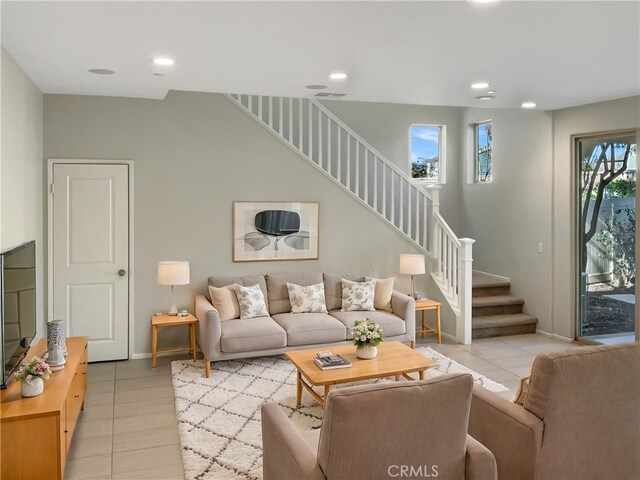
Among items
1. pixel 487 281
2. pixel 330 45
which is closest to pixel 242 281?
pixel 330 45

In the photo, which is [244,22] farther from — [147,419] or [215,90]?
[147,419]

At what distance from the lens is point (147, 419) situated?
13.4 ft

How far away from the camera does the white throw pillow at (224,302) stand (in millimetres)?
5445

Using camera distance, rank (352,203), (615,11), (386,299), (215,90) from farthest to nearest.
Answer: (352,203), (386,299), (215,90), (615,11)

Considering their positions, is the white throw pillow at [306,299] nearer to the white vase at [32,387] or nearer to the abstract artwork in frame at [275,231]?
the abstract artwork in frame at [275,231]

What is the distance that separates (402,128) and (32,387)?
613 centimetres

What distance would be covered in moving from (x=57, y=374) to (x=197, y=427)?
1.02m

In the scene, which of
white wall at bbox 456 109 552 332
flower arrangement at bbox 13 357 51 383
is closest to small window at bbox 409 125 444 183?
white wall at bbox 456 109 552 332

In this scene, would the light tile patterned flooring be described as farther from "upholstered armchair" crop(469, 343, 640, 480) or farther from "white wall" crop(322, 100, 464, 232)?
"white wall" crop(322, 100, 464, 232)

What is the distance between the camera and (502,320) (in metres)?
6.58

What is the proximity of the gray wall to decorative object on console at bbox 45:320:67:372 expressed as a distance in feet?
6.27

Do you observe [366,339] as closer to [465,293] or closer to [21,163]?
[465,293]

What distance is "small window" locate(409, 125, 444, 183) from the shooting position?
8.08 meters

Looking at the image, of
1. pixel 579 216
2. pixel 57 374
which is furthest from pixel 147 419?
pixel 579 216
